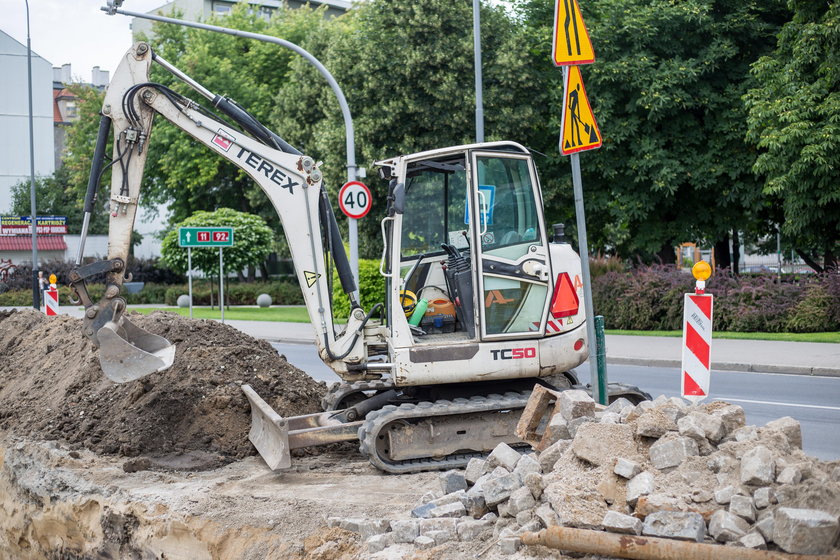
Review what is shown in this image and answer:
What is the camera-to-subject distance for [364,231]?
28.6m

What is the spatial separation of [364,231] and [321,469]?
2106 centimetres

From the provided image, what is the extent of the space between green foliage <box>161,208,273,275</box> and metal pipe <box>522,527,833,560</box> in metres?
32.8

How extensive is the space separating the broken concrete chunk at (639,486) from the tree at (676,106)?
65.2ft

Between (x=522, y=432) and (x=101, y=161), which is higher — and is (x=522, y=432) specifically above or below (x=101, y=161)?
below

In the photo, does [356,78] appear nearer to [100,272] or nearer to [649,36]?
[649,36]

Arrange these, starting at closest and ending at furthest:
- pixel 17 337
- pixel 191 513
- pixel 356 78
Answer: pixel 191 513 → pixel 17 337 → pixel 356 78

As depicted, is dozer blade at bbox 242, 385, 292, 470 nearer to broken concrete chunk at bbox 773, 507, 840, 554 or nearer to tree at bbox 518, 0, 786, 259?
broken concrete chunk at bbox 773, 507, 840, 554

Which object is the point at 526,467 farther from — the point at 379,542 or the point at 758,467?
the point at 758,467

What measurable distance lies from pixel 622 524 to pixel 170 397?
5.38 metres

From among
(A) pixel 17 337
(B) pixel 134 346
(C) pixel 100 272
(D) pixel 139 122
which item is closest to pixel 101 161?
(D) pixel 139 122

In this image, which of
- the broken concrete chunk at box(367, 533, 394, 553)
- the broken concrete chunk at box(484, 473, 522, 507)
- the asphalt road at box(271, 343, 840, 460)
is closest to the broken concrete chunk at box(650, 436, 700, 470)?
the broken concrete chunk at box(484, 473, 522, 507)

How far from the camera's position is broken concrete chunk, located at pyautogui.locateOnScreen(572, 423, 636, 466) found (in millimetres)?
5250

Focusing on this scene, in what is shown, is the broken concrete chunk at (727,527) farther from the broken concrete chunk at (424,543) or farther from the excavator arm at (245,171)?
the excavator arm at (245,171)

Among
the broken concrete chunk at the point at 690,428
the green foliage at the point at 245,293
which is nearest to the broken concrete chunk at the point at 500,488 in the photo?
the broken concrete chunk at the point at 690,428
